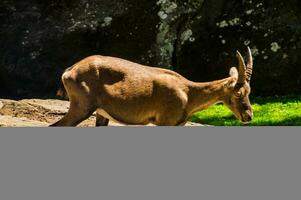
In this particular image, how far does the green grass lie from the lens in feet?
38.9

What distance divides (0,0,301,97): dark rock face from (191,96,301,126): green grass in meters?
0.58

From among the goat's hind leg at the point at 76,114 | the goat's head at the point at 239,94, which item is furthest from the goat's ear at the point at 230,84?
the goat's hind leg at the point at 76,114

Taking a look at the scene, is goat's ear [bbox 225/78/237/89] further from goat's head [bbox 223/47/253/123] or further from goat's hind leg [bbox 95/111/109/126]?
goat's hind leg [bbox 95/111/109/126]

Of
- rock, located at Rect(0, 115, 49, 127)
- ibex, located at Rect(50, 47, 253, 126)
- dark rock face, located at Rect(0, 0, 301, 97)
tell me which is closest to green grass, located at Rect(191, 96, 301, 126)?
dark rock face, located at Rect(0, 0, 301, 97)

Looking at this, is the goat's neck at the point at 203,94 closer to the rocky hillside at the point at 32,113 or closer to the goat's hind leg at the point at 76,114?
the goat's hind leg at the point at 76,114

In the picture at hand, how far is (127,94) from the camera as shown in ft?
28.6

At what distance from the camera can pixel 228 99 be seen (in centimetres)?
927

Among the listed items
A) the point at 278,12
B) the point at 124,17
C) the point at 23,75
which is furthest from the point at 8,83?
the point at 278,12

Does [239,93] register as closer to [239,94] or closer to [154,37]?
[239,94]

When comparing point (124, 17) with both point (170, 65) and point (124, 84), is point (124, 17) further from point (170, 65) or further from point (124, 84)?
point (124, 84)

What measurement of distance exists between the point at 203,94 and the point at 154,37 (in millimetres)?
5620

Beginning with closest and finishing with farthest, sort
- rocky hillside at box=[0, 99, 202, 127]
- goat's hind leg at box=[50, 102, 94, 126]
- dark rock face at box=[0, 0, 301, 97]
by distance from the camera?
goat's hind leg at box=[50, 102, 94, 126], rocky hillside at box=[0, 99, 202, 127], dark rock face at box=[0, 0, 301, 97]

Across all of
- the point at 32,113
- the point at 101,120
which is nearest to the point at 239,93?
the point at 101,120

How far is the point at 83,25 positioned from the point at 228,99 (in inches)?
227
